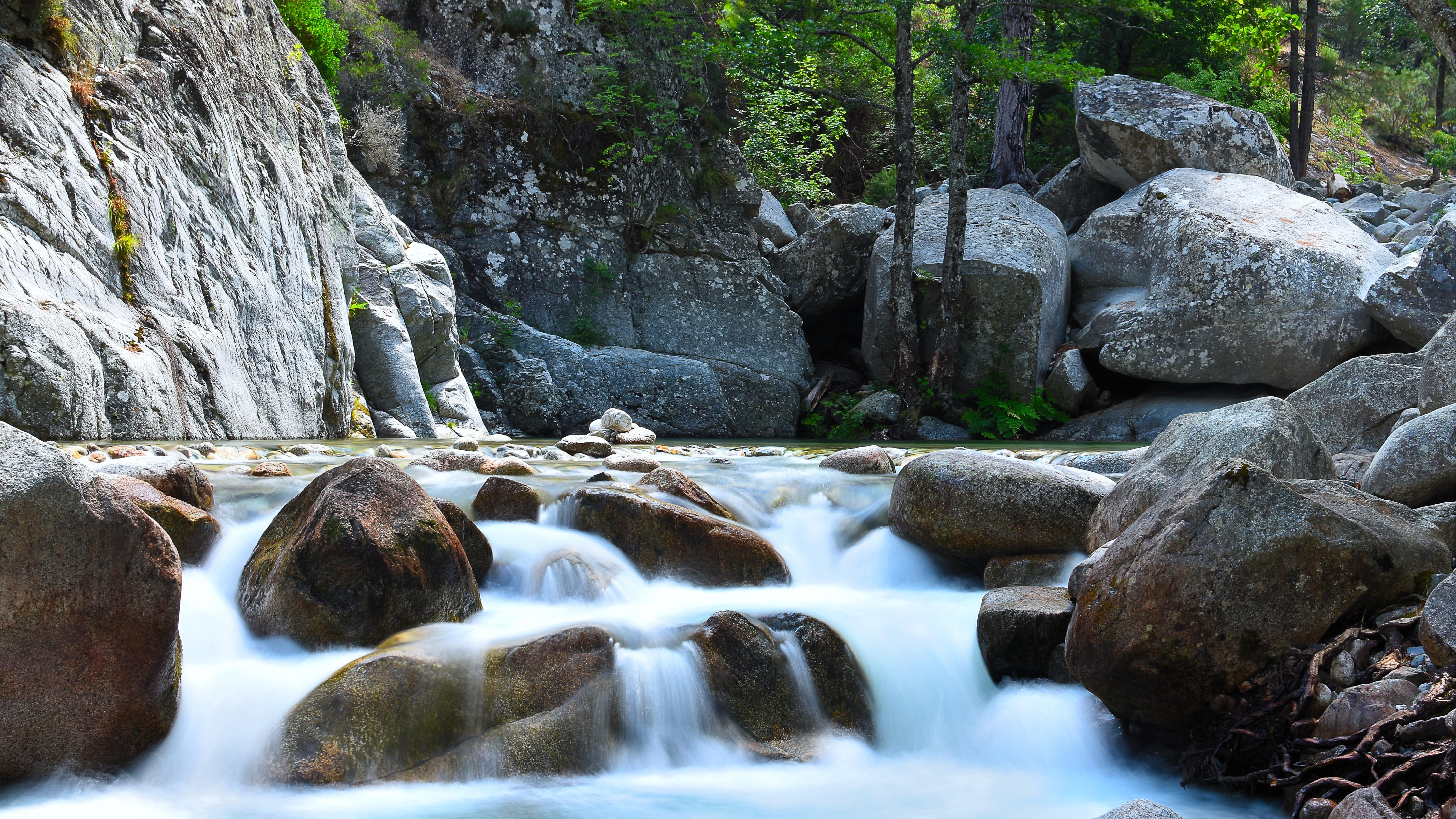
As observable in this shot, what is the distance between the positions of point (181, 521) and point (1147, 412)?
36.5ft

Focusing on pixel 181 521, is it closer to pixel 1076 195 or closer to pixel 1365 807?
pixel 1365 807

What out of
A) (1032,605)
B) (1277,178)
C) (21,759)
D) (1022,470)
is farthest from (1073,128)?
(21,759)

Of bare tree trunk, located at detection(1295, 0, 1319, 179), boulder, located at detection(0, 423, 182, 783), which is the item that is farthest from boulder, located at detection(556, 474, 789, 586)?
bare tree trunk, located at detection(1295, 0, 1319, 179)

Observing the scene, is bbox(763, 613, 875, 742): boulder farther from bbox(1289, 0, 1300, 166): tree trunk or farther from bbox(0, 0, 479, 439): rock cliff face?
bbox(1289, 0, 1300, 166): tree trunk

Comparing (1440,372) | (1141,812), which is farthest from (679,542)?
(1440,372)

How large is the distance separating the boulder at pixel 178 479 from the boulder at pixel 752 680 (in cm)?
232

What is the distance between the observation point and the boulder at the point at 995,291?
1284 centimetres

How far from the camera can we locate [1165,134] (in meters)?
13.6

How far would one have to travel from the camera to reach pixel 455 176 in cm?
1346

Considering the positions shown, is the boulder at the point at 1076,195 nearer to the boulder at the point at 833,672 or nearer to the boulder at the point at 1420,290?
the boulder at the point at 1420,290

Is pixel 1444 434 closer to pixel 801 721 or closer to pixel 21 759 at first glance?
pixel 801 721

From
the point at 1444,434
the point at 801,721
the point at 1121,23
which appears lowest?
the point at 801,721

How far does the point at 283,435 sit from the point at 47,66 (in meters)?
3.09

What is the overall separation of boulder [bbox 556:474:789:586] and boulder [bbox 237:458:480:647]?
0.90 meters
